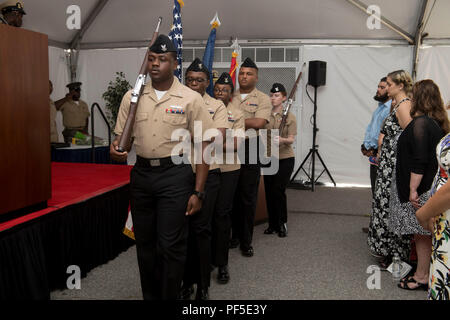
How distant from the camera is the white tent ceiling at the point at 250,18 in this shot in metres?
5.74

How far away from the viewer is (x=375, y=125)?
154 inches

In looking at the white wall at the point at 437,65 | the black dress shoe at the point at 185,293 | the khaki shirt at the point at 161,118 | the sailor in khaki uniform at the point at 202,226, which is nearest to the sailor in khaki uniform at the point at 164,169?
the khaki shirt at the point at 161,118

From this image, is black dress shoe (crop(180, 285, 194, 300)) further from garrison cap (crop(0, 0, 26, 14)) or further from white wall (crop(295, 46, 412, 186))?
white wall (crop(295, 46, 412, 186))

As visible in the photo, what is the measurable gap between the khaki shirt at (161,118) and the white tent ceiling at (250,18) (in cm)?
454

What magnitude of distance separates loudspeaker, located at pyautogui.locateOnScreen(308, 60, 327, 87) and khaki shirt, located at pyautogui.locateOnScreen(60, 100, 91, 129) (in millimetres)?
3744

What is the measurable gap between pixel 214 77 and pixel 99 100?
3765mm

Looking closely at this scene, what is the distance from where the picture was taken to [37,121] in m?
2.30

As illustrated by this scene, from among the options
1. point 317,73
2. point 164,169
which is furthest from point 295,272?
point 317,73

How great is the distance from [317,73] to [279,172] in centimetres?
301

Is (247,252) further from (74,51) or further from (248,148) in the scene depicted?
(74,51)

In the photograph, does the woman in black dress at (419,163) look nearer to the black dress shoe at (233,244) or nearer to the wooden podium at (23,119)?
the black dress shoe at (233,244)
